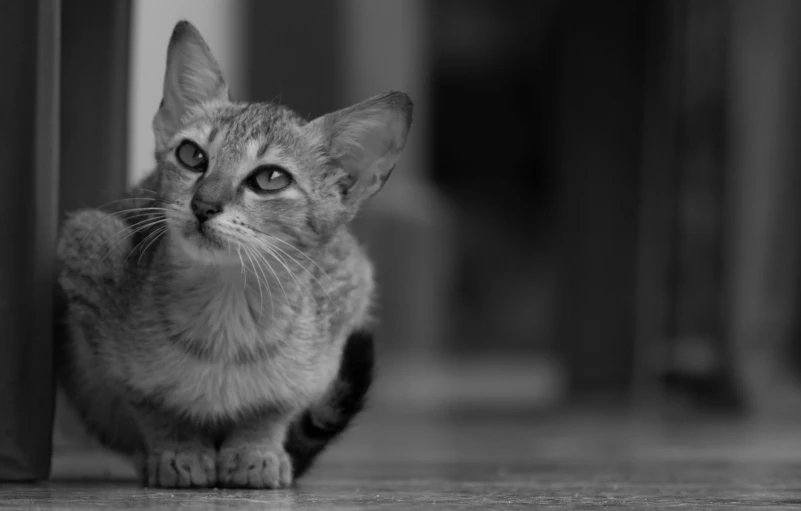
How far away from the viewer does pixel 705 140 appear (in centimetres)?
405

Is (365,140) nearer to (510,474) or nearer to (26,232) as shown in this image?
(26,232)

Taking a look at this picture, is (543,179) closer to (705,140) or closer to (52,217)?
(705,140)

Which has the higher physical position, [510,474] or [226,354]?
[226,354]

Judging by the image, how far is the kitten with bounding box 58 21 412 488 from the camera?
1.36 m

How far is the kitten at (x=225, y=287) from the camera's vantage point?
1.36m

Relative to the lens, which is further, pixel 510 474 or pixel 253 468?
pixel 510 474

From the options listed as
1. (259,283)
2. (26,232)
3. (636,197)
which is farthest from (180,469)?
(636,197)

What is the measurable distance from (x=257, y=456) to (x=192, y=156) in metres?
0.43

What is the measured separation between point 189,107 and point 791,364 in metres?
3.56

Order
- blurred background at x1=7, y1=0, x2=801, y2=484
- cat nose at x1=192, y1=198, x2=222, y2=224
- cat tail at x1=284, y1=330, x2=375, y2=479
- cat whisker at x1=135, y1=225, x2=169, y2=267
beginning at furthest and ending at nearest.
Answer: blurred background at x1=7, y1=0, x2=801, y2=484 → cat tail at x1=284, y1=330, x2=375, y2=479 → cat whisker at x1=135, y1=225, x2=169, y2=267 → cat nose at x1=192, y1=198, x2=222, y2=224

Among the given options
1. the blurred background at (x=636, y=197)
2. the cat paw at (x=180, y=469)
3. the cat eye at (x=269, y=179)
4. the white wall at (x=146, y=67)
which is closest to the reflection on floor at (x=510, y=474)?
the cat paw at (x=180, y=469)

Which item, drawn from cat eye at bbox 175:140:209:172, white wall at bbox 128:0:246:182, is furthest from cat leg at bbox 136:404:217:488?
white wall at bbox 128:0:246:182

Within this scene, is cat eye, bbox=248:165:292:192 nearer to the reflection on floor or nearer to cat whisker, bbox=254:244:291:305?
cat whisker, bbox=254:244:291:305

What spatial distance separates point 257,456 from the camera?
1398mm
